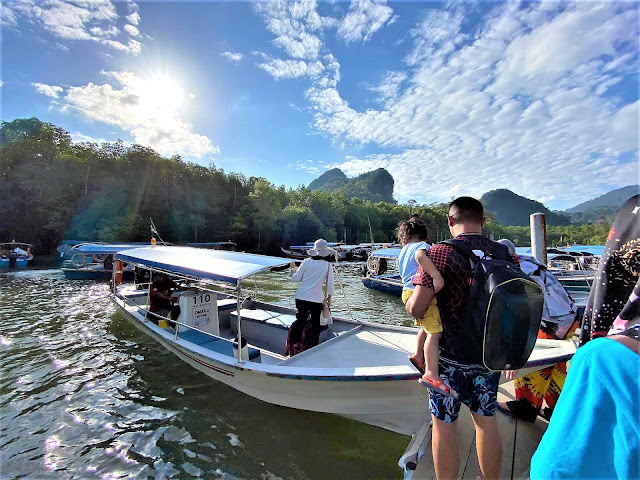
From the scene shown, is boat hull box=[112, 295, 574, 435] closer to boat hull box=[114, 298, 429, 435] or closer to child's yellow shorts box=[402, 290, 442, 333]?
boat hull box=[114, 298, 429, 435]

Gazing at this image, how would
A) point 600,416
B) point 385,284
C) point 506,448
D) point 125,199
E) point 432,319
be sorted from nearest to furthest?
point 600,416
point 432,319
point 506,448
point 385,284
point 125,199

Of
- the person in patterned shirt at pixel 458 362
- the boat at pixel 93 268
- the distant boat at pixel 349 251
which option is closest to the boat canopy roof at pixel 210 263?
the person in patterned shirt at pixel 458 362

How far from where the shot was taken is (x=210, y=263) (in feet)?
18.4

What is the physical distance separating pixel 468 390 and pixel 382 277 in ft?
51.3

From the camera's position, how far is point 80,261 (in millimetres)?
22344

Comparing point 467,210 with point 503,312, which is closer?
point 503,312

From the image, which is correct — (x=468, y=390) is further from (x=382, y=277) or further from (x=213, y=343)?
(x=382, y=277)

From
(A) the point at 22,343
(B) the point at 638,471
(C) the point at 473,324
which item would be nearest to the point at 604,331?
(C) the point at 473,324

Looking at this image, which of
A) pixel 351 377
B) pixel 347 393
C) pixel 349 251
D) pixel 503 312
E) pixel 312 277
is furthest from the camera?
pixel 349 251

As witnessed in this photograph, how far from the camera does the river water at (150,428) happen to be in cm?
406

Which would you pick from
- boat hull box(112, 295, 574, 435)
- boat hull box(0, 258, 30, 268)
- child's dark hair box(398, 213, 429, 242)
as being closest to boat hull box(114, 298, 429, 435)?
boat hull box(112, 295, 574, 435)

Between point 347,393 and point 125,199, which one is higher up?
point 125,199

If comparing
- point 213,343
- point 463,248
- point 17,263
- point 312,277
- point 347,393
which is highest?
point 463,248

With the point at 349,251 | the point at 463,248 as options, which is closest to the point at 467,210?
the point at 463,248
